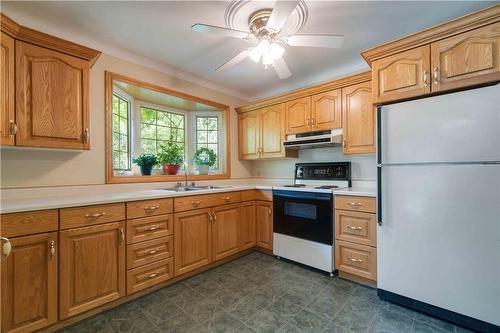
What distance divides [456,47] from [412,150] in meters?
0.77

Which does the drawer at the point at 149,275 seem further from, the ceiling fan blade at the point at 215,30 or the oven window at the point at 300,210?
the ceiling fan blade at the point at 215,30

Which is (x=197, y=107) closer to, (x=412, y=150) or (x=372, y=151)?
(x=372, y=151)

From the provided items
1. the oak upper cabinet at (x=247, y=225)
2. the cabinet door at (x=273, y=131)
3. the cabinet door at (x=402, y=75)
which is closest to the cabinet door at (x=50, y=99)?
the oak upper cabinet at (x=247, y=225)

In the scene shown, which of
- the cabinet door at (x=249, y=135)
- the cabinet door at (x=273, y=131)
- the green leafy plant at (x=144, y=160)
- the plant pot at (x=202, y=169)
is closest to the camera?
the green leafy plant at (x=144, y=160)

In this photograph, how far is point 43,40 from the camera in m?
1.64

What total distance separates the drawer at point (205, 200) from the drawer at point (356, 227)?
1207 millimetres

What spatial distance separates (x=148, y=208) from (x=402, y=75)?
2.43 metres

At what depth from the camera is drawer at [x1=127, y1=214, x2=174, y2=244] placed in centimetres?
188

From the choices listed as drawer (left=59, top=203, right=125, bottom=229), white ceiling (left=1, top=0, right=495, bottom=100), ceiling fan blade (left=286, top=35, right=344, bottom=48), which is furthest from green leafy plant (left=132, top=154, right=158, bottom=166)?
ceiling fan blade (left=286, top=35, right=344, bottom=48)

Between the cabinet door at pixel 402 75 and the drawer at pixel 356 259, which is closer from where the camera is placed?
the cabinet door at pixel 402 75

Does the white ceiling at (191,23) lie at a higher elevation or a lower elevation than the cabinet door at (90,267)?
higher

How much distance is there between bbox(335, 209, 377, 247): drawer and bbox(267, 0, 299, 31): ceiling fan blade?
178 centimetres

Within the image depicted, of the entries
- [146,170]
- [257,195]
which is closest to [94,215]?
[146,170]

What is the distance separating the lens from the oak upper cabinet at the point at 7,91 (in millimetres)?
1470
